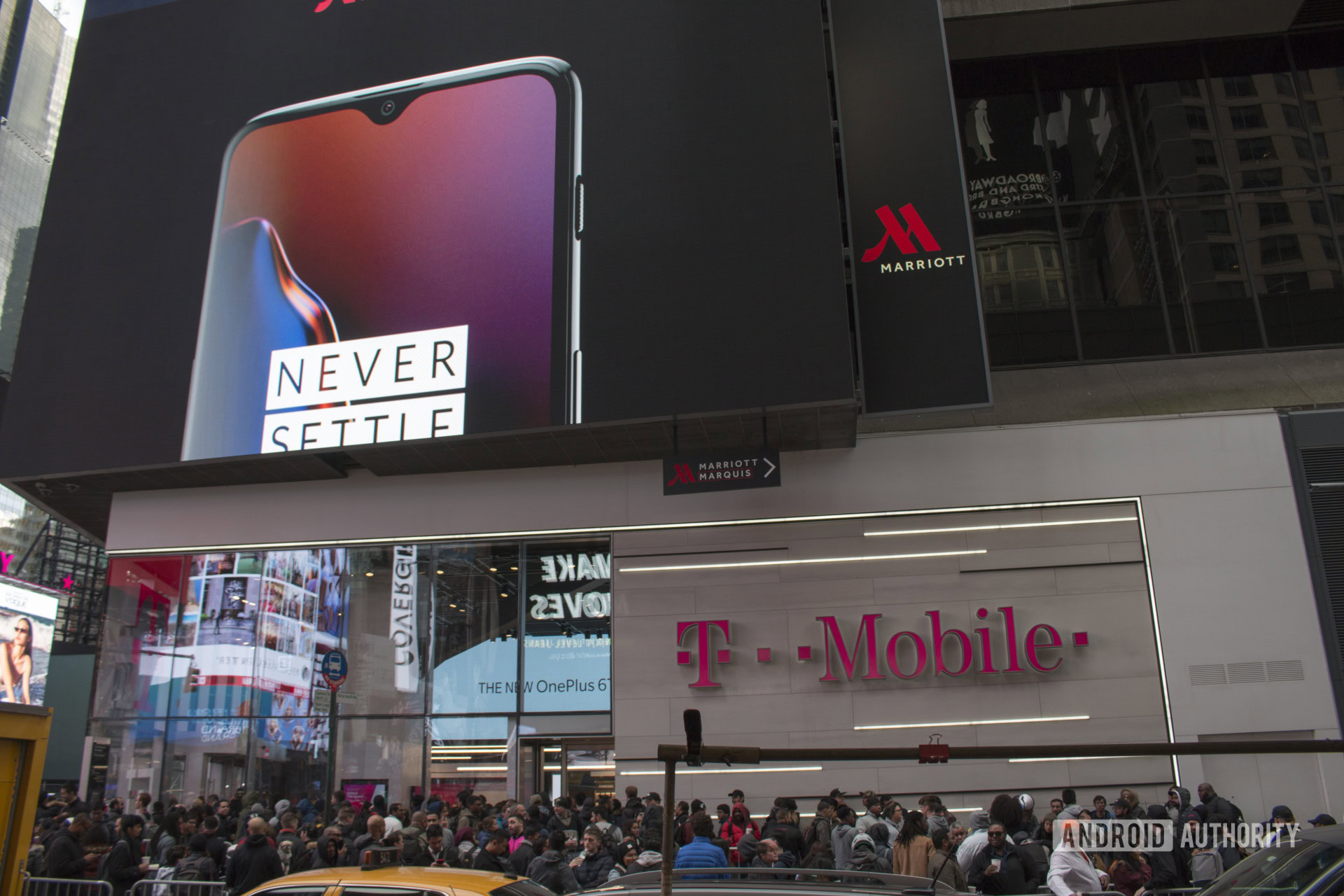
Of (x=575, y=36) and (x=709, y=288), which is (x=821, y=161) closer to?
(x=709, y=288)

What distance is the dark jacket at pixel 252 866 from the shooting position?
28.7ft

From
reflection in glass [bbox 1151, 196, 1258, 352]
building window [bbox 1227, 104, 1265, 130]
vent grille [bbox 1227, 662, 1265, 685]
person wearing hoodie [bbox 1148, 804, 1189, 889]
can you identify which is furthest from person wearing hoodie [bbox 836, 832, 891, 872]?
building window [bbox 1227, 104, 1265, 130]

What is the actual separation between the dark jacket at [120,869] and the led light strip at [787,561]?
792 centimetres

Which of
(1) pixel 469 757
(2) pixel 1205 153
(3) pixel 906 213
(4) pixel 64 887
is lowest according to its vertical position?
(4) pixel 64 887

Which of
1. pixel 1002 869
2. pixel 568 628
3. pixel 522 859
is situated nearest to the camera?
pixel 1002 869

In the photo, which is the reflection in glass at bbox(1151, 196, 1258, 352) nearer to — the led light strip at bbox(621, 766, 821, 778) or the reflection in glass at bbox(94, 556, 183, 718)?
the led light strip at bbox(621, 766, 821, 778)

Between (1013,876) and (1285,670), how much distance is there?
9.22 metres

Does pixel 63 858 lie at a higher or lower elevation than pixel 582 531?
lower

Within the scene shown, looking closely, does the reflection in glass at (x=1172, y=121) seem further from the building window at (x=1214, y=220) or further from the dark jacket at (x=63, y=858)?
the dark jacket at (x=63, y=858)

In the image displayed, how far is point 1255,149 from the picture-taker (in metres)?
17.3

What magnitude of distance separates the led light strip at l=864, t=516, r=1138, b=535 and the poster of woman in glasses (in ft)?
109

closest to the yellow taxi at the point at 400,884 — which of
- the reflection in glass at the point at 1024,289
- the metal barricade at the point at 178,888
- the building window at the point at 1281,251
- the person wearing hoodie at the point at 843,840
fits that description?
the metal barricade at the point at 178,888

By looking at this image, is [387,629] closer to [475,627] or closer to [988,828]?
[475,627]

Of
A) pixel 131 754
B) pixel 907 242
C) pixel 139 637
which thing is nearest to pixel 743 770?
pixel 907 242
